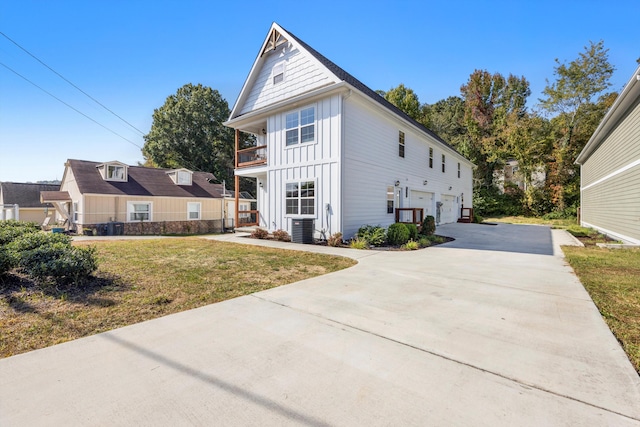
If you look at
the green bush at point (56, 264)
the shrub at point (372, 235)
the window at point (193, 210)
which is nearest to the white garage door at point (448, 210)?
the shrub at point (372, 235)

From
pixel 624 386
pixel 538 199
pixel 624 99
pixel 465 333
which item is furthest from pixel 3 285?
pixel 538 199

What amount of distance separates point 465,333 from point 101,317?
14.4 ft

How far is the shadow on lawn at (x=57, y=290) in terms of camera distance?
13.5 ft

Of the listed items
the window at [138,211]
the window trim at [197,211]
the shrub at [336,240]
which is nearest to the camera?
the shrub at [336,240]

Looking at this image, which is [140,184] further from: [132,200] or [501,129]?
[501,129]

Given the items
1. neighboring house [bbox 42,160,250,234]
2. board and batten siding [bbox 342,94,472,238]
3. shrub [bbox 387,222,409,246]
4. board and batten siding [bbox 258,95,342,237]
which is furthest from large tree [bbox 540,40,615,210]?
neighboring house [bbox 42,160,250,234]

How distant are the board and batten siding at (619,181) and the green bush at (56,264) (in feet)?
47.5

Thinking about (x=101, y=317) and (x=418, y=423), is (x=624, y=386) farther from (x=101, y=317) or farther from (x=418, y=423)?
(x=101, y=317)

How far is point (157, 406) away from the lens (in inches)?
78.5

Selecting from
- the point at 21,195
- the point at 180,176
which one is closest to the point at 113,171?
the point at 180,176

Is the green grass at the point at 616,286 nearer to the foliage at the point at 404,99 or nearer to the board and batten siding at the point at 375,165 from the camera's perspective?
the board and batten siding at the point at 375,165

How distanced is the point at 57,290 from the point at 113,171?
20380 millimetres

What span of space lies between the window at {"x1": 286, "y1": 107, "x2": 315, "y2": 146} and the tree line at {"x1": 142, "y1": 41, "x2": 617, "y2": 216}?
21390 millimetres

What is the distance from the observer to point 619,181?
35.3 ft
